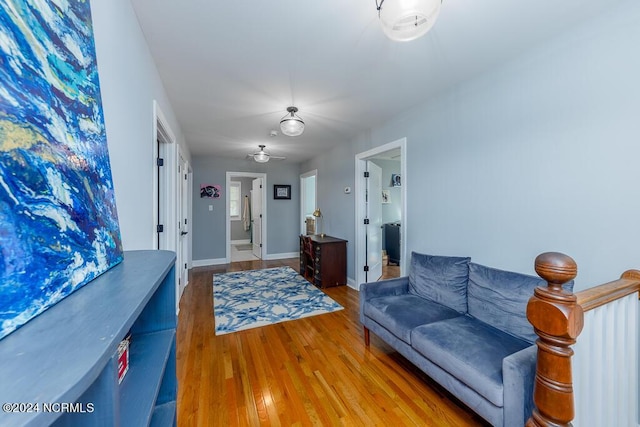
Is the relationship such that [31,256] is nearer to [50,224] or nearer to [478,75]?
[50,224]

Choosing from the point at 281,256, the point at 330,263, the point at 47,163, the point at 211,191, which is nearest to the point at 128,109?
the point at 47,163

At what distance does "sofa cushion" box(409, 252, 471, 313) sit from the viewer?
2111 millimetres

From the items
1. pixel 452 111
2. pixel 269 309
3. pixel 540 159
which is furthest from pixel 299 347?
pixel 452 111

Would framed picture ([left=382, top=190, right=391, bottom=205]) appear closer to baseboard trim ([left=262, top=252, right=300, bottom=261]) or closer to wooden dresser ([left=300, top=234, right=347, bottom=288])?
wooden dresser ([left=300, top=234, right=347, bottom=288])

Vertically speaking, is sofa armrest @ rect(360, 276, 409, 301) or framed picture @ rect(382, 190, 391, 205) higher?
framed picture @ rect(382, 190, 391, 205)

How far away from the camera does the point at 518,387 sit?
48.0 inches

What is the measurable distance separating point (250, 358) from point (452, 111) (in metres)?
2.97

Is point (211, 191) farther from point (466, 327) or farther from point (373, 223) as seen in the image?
point (466, 327)

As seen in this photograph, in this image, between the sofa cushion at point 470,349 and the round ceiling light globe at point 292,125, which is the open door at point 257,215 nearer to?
the round ceiling light globe at point 292,125

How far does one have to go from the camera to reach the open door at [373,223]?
405cm

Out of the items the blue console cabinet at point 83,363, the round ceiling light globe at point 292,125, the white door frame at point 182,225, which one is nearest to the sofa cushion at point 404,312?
the blue console cabinet at point 83,363

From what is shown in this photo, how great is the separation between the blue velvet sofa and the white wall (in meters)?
1.92

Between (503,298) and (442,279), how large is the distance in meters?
0.51

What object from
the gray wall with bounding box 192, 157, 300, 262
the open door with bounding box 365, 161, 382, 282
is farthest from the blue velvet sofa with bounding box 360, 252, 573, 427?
the gray wall with bounding box 192, 157, 300, 262
